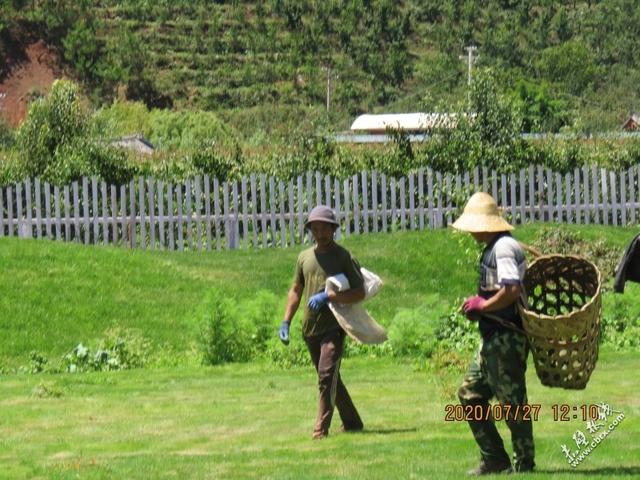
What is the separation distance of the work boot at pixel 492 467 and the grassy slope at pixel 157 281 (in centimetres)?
776

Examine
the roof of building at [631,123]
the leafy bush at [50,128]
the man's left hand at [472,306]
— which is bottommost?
the man's left hand at [472,306]

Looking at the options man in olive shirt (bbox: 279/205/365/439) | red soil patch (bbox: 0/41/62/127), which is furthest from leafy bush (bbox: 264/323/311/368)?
red soil patch (bbox: 0/41/62/127)

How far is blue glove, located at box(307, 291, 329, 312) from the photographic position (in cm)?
1073

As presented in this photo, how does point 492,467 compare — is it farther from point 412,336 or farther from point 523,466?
point 412,336

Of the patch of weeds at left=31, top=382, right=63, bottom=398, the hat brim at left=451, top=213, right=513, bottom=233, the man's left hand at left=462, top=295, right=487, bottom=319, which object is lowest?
the patch of weeds at left=31, top=382, right=63, bottom=398

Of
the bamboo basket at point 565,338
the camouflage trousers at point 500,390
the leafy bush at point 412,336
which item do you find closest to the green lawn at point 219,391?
the camouflage trousers at point 500,390

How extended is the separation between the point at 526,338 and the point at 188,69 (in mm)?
94969

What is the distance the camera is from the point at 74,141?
98.6 ft

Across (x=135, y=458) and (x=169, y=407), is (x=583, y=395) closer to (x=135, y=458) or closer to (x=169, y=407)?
(x=169, y=407)

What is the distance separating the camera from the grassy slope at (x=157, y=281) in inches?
731

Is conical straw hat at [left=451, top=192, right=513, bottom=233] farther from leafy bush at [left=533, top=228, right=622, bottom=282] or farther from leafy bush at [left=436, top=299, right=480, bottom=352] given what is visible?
leafy bush at [left=533, top=228, right=622, bottom=282]

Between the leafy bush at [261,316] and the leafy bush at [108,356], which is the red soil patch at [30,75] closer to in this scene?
the leafy bush at [108,356]

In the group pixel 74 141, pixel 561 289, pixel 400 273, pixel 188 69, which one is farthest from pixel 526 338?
pixel 188 69

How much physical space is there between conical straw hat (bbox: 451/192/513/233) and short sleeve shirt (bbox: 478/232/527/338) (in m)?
0.07
